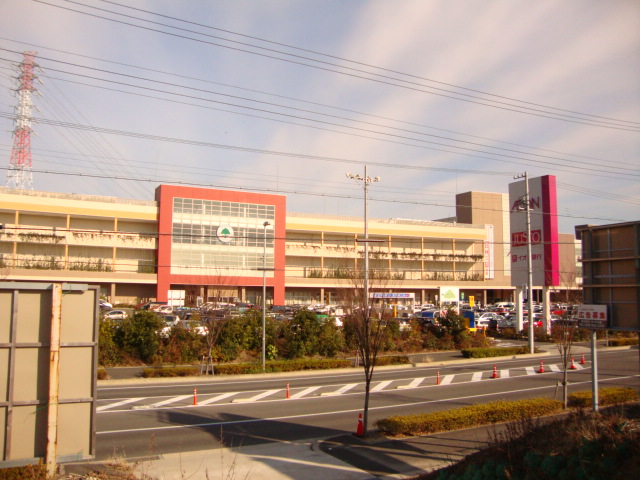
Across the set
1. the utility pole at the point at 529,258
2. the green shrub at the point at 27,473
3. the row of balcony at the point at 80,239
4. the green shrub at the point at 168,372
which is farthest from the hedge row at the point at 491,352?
the row of balcony at the point at 80,239

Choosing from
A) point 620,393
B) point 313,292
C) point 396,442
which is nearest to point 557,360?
point 620,393

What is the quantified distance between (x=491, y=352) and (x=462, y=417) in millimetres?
20784

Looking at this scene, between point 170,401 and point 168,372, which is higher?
point 168,372

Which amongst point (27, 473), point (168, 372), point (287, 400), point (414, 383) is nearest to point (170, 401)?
point (287, 400)

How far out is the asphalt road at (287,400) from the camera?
1379 centimetres

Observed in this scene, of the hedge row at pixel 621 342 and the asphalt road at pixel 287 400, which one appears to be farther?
the hedge row at pixel 621 342

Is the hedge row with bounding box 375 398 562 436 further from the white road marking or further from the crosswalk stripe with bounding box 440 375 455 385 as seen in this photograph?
the crosswalk stripe with bounding box 440 375 455 385

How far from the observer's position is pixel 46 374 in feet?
23.0

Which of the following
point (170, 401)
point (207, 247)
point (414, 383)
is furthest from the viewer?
point (207, 247)

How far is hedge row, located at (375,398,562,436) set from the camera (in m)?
13.1

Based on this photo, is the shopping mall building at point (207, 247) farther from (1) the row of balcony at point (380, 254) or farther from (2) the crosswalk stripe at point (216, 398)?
(2) the crosswalk stripe at point (216, 398)

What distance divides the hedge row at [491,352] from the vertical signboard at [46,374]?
28.4m

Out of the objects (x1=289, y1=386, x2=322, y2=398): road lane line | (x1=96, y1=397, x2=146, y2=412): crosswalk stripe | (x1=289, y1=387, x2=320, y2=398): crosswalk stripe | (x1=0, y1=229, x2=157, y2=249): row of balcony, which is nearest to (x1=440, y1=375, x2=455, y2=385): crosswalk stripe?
(x1=289, y1=386, x2=322, y2=398): road lane line

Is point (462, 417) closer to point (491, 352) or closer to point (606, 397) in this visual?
point (606, 397)
